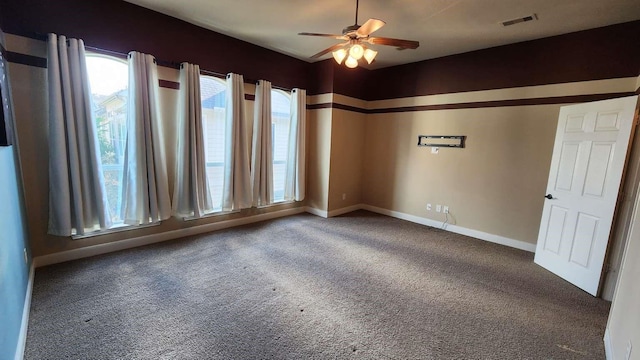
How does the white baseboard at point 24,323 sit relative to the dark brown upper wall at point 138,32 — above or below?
below

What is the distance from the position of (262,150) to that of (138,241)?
7.05 ft

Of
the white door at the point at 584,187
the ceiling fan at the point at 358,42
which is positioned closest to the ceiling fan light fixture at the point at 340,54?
the ceiling fan at the point at 358,42

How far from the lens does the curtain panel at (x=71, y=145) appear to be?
2.70 m

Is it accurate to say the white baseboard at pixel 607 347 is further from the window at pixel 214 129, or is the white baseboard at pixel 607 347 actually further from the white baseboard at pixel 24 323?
the window at pixel 214 129

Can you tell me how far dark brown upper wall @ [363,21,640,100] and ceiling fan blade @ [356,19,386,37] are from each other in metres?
2.68

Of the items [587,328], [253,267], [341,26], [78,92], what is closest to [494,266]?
[587,328]

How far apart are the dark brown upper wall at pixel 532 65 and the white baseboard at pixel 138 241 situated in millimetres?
3625

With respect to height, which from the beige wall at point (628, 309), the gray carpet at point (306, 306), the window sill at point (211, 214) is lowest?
the gray carpet at point (306, 306)

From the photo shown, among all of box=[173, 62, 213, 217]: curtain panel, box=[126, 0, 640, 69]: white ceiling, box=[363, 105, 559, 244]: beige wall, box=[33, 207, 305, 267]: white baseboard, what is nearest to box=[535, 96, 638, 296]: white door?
box=[363, 105, 559, 244]: beige wall

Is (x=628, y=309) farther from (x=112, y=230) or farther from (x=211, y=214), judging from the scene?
(x=112, y=230)

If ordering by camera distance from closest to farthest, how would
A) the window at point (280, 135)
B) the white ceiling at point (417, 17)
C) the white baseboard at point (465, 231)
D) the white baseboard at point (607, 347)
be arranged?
1. the white baseboard at point (607, 347)
2. the white ceiling at point (417, 17)
3. the white baseboard at point (465, 231)
4. the window at point (280, 135)

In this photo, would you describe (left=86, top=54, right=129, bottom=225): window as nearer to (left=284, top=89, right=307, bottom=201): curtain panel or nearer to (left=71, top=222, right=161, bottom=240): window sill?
(left=71, top=222, right=161, bottom=240): window sill

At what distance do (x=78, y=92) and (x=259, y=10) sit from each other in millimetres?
2134

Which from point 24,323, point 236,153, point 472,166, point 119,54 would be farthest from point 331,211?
point 24,323
